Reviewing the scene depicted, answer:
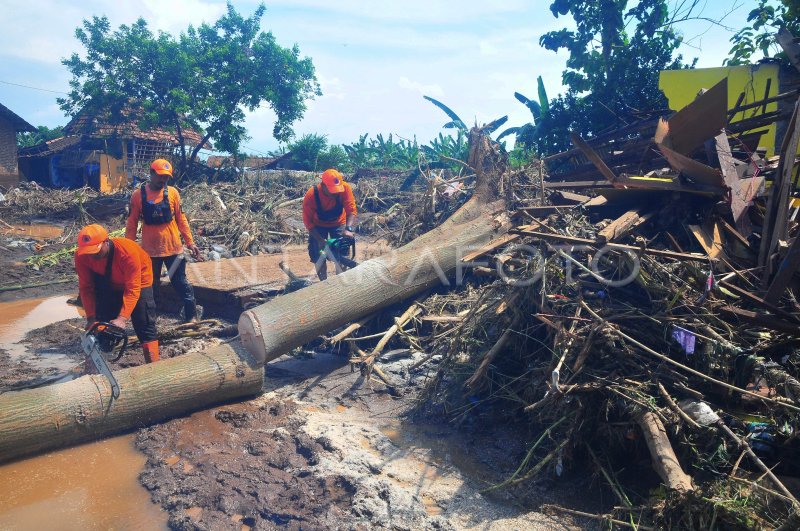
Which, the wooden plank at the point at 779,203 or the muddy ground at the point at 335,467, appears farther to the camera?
the wooden plank at the point at 779,203

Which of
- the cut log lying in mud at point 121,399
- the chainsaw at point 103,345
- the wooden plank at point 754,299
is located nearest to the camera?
the wooden plank at point 754,299

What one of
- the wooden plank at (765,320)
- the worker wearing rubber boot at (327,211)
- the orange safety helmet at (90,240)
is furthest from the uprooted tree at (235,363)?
the wooden plank at (765,320)

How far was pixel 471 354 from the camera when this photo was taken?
421cm

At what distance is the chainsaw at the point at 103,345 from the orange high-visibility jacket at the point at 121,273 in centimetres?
17

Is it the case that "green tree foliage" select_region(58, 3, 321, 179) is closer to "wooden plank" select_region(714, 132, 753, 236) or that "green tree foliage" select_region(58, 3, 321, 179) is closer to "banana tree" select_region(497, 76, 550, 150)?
"banana tree" select_region(497, 76, 550, 150)

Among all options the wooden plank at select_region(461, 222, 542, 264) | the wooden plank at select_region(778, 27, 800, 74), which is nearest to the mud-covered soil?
the wooden plank at select_region(461, 222, 542, 264)

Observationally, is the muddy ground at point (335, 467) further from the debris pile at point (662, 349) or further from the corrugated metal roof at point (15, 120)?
the corrugated metal roof at point (15, 120)

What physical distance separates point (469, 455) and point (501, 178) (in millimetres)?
4031

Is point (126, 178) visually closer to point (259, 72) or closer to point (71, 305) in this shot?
point (259, 72)

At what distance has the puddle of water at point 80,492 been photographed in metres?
2.98

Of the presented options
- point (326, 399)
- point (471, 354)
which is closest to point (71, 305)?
point (326, 399)

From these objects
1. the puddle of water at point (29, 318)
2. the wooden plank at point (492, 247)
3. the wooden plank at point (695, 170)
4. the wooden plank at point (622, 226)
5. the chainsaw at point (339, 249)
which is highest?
the wooden plank at point (695, 170)

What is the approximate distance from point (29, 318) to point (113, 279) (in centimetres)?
342

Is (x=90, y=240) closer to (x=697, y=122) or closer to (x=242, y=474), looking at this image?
(x=242, y=474)
